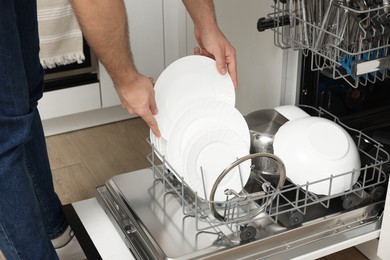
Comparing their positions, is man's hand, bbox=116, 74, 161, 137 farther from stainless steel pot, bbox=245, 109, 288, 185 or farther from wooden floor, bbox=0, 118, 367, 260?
wooden floor, bbox=0, 118, 367, 260

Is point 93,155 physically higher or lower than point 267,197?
lower

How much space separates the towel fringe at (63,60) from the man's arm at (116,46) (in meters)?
0.83

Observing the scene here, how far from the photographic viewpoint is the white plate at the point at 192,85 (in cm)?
137

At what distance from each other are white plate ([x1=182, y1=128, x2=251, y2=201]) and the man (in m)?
0.10

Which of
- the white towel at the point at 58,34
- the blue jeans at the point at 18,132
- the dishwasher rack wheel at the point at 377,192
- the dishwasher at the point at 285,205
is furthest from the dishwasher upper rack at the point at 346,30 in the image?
the white towel at the point at 58,34

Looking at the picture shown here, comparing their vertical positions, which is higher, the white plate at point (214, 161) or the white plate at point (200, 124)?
the white plate at point (200, 124)

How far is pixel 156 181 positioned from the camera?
1.43 meters

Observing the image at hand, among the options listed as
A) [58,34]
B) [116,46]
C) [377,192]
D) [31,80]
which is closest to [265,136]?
[377,192]

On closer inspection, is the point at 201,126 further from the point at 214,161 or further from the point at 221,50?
the point at 221,50

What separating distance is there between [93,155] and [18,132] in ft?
3.22


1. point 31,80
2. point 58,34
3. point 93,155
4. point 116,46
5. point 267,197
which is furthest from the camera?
point 93,155

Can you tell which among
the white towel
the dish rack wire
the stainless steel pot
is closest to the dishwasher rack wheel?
the dish rack wire

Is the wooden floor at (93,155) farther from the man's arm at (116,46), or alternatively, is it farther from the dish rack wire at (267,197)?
the man's arm at (116,46)

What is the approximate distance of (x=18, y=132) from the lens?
3.75 ft
